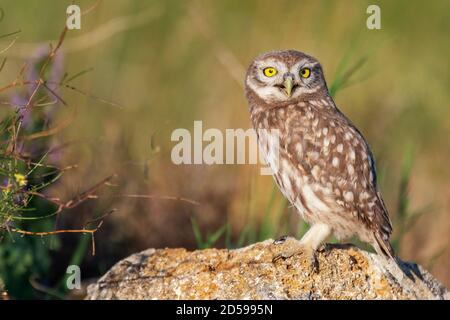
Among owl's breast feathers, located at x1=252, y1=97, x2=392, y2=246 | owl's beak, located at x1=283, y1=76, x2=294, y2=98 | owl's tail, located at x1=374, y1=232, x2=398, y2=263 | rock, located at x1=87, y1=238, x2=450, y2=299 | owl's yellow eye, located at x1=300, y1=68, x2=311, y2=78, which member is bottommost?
rock, located at x1=87, y1=238, x2=450, y2=299

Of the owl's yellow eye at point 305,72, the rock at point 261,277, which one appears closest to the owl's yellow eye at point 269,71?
the owl's yellow eye at point 305,72

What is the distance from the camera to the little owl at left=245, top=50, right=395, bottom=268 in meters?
4.88

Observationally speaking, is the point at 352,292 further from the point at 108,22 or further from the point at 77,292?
the point at 108,22

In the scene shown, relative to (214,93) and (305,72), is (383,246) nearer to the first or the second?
(305,72)

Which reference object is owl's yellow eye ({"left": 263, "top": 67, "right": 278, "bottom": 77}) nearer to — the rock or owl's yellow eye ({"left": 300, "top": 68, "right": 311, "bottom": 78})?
owl's yellow eye ({"left": 300, "top": 68, "right": 311, "bottom": 78})

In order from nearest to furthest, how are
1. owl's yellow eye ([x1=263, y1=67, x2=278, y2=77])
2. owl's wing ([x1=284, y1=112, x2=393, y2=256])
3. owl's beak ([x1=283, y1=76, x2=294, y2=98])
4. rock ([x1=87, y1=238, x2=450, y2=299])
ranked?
rock ([x1=87, y1=238, x2=450, y2=299]) < owl's wing ([x1=284, y1=112, x2=393, y2=256]) < owl's beak ([x1=283, y1=76, x2=294, y2=98]) < owl's yellow eye ([x1=263, y1=67, x2=278, y2=77])

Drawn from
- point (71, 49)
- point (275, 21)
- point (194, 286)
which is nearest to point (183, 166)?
point (71, 49)

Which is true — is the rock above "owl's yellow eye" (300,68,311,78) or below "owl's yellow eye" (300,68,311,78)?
below

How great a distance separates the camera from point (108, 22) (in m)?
7.98

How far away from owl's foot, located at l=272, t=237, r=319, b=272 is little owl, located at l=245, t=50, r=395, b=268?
121 millimetres

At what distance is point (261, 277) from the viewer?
4.39 metres

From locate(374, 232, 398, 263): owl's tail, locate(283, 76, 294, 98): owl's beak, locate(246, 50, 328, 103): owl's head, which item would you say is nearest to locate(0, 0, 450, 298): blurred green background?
locate(246, 50, 328, 103): owl's head

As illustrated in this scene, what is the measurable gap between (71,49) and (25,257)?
2.42m
